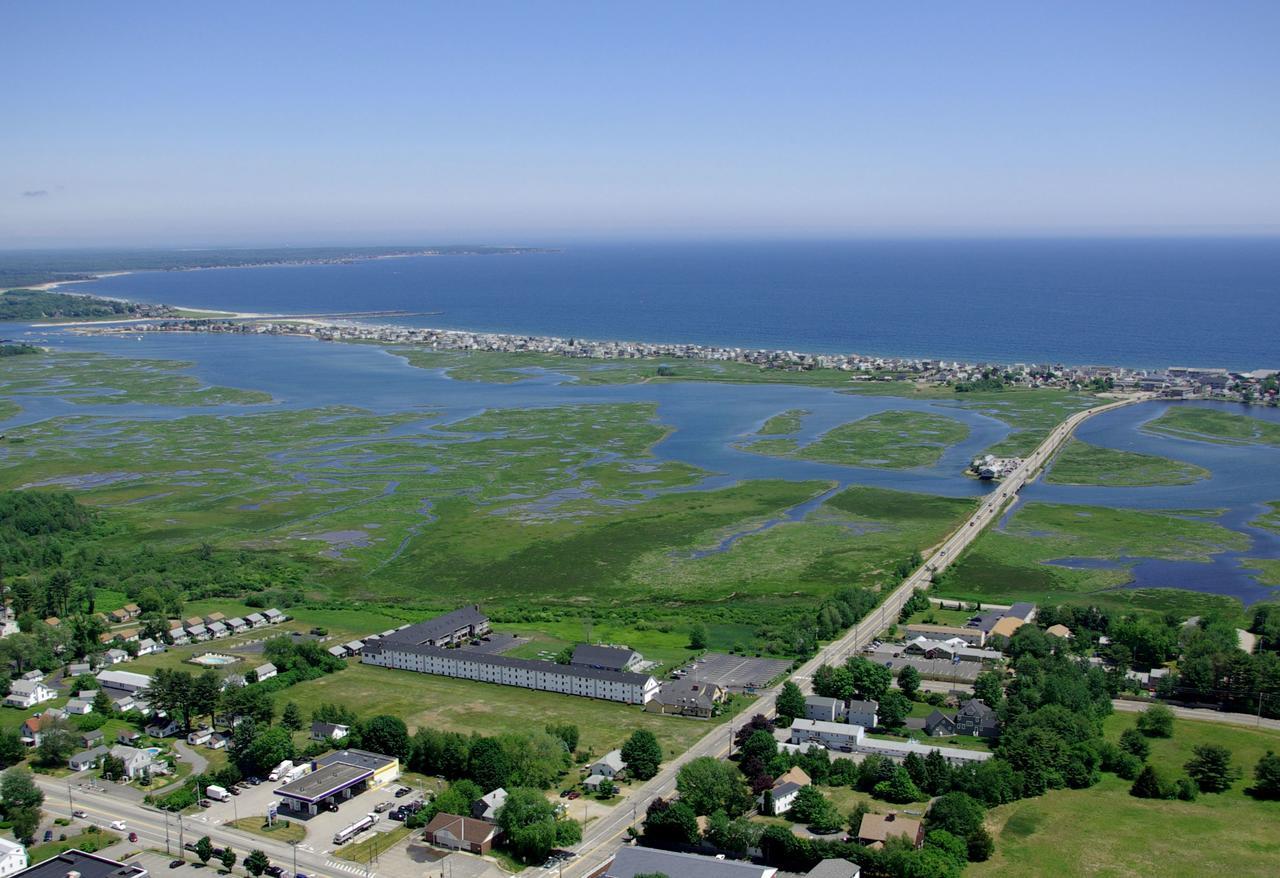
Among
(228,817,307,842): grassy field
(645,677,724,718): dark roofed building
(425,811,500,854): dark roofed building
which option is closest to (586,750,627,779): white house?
(425,811,500,854): dark roofed building

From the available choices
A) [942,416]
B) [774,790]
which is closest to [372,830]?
[774,790]

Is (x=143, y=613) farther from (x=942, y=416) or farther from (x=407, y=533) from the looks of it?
(x=942, y=416)

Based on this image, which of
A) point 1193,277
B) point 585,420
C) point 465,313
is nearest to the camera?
point 585,420

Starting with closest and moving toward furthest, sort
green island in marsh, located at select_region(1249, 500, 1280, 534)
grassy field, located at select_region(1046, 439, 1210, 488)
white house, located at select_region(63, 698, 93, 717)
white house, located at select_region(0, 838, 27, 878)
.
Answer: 1. white house, located at select_region(0, 838, 27, 878)
2. white house, located at select_region(63, 698, 93, 717)
3. green island in marsh, located at select_region(1249, 500, 1280, 534)
4. grassy field, located at select_region(1046, 439, 1210, 488)

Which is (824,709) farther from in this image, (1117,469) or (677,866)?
(1117,469)

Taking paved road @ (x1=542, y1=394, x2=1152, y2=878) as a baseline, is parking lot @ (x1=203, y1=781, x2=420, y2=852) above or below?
below

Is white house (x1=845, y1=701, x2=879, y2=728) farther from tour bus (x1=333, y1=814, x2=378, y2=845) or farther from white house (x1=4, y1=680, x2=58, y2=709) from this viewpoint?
white house (x1=4, y1=680, x2=58, y2=709)

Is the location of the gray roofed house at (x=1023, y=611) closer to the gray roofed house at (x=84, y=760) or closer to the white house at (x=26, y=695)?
the gray roofed house at (x=84, y=760)
